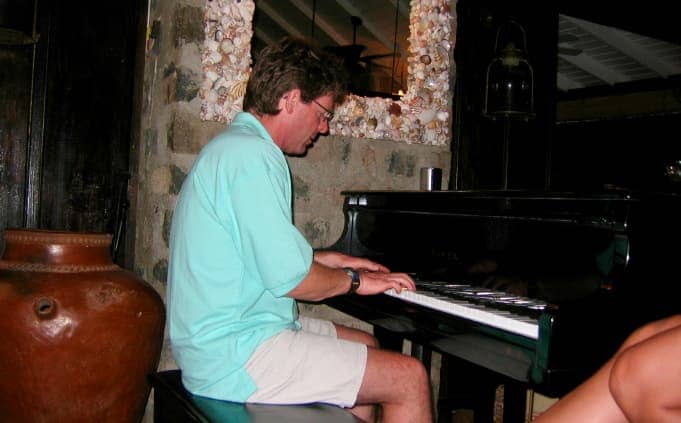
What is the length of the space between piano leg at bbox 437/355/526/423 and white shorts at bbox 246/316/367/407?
0.31m

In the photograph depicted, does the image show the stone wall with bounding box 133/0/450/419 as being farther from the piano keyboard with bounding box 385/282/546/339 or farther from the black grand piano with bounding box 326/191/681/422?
the piano keyboard with bounding box 385/282/546/339

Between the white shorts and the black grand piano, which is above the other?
the black grand piano

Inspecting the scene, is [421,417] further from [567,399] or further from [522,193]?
[522,193]

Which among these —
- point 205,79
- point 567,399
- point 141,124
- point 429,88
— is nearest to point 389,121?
point 429,88

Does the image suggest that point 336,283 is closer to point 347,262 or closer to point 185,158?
point 347,262

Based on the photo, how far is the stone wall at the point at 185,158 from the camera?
2.59 metres

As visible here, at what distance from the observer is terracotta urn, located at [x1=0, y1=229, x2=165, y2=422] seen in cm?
204

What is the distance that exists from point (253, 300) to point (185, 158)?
1.08 meters

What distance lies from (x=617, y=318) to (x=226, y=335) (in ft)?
3.26

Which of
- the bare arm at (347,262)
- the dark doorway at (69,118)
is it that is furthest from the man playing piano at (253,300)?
the dark doorway at (69,118)

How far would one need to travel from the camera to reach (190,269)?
1.68 metres

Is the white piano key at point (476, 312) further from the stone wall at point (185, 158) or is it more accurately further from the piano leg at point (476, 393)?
the stone wall at point (185, 158)

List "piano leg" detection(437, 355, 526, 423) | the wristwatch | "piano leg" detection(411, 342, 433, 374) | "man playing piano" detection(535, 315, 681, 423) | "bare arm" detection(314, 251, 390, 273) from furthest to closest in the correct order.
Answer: "piano leg" detection(411, 342, 433, 374) < "bare arm" detection(314, 251, 390, 273) < "piano leg" detection(437, 355, 526, 423) < the wristwatch < "man playing piano" detection(535, 315, 681, 423)

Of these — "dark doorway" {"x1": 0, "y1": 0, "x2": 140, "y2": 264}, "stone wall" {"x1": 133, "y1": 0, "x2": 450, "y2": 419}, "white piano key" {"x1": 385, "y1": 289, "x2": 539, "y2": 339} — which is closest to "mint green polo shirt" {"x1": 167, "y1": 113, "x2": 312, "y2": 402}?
"white piano key" {"x1": 385, "y1": 289, "x2": 539, "y2": 339}
